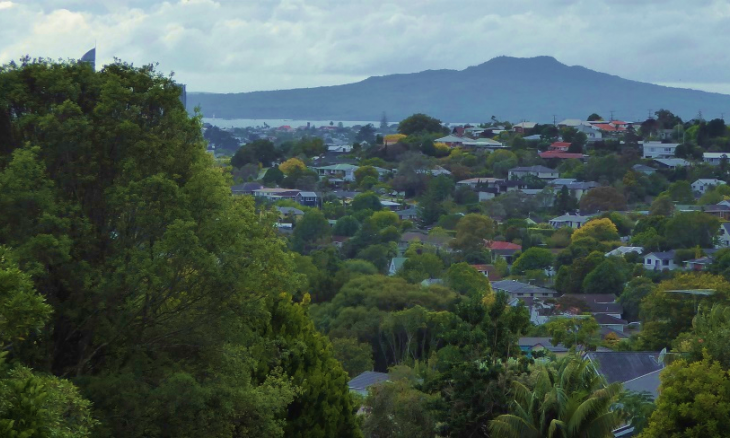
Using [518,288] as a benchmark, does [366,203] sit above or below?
below

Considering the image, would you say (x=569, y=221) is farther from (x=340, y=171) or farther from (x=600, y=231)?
(x=340, y=171)

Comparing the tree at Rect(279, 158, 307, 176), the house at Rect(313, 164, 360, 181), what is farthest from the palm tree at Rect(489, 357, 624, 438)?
the house at Rect(313, 164, 360, 181)

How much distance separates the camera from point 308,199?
76.7 m

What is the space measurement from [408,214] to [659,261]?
818 inches

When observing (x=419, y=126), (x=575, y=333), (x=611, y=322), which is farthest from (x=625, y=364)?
(x=419, y=126)

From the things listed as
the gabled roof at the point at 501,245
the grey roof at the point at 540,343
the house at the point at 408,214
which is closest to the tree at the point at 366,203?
the house at the point at 408,214

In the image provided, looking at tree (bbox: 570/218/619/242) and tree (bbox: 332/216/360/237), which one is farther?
tree (bbox: 332/216/360/237)

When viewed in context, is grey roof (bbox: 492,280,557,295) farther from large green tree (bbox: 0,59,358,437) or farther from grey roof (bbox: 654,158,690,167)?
grey roof (bbox: 654,158,690,167)

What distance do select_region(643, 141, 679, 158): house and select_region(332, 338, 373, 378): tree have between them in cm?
5917

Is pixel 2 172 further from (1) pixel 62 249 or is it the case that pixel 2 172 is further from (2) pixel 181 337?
(2) pixel 181 337

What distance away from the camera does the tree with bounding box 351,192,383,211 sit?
69250 millimetres

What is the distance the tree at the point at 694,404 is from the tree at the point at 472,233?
1736 inches

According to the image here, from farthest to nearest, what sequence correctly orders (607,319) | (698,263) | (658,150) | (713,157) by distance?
(658,150) < (713,157) < (698,263) < (607,319)

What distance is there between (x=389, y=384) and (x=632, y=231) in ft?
153
